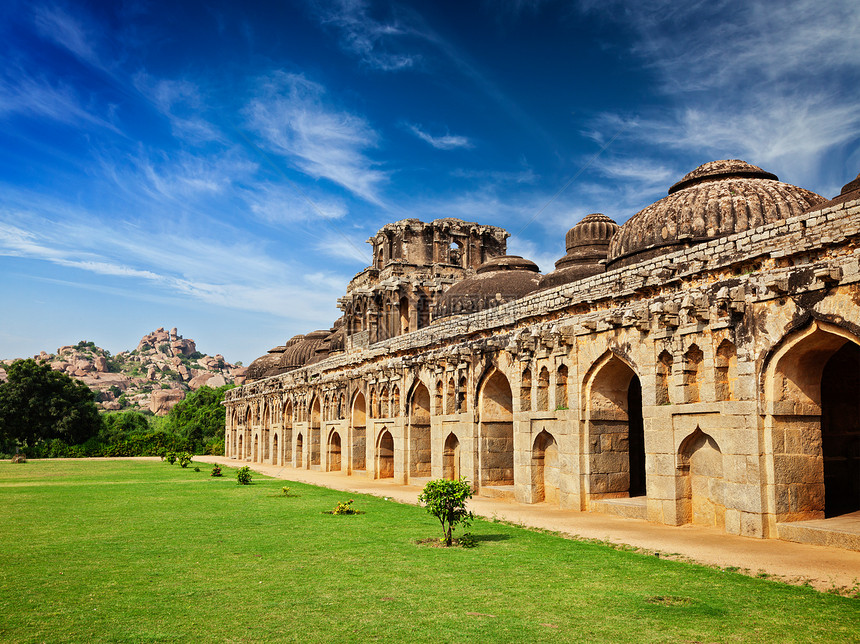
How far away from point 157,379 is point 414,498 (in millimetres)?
159190

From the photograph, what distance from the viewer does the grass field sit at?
6.57m

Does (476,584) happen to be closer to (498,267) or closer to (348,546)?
(348,546)

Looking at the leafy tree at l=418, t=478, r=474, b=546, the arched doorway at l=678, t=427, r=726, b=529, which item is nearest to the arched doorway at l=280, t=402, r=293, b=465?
the arched doorway at l=678, t=427, r=726, b=529

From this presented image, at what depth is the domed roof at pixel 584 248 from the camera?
80.9 ft

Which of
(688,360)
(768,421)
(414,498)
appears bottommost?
(414,498)

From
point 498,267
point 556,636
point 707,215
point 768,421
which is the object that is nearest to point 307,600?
point 556,636

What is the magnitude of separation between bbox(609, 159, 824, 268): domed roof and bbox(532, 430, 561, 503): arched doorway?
516cm

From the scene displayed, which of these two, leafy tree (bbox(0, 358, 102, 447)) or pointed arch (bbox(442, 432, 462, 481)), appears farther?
leafy tree (bbox(0, 358, 102, 447))

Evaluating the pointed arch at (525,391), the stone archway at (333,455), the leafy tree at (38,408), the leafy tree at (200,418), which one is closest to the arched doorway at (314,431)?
the stone archway at (333,455)

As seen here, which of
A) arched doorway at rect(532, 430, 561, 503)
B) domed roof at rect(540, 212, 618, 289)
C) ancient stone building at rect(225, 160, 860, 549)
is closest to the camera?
ancient stone building at rect(225, 160, 860, 549)

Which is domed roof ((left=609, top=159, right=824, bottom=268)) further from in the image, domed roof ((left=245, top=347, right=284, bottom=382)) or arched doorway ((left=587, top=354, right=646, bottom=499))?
domed roof ((left=245, top=347, right=284, bottom=382))

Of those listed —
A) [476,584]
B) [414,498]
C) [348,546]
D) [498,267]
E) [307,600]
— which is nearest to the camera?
[307,600]

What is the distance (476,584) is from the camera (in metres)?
8.50

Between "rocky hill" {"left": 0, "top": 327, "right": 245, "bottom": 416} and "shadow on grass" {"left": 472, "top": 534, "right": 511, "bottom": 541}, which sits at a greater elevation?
"rocky hill" {"left": 0, "top": 327, "right": 245, "bottom": 416}
